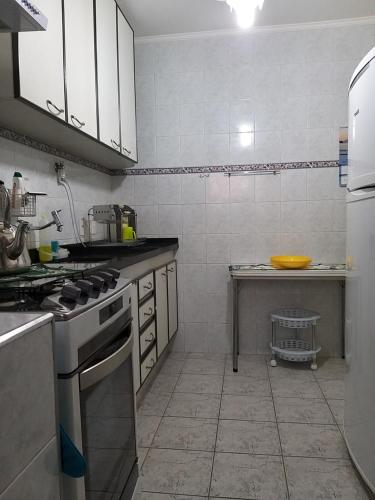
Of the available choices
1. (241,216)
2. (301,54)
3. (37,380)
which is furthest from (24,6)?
(301,54)

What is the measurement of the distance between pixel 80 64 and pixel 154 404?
1900mm

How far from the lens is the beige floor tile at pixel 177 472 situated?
1497mm

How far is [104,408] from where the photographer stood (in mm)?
1077

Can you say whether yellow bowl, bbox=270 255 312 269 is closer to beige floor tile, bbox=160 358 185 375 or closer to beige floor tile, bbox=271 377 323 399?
beige floor tile, bbox=271 377 323 399

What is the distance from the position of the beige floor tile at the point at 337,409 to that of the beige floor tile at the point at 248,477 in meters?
0.51

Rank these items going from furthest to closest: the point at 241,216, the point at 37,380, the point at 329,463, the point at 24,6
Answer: the point at 241,216, the point at 329,463, the point at 24,6, the point at 37,380

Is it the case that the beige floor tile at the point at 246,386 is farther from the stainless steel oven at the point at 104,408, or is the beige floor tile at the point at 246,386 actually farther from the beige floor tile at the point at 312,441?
the stainless steel oven at the point at 104,408

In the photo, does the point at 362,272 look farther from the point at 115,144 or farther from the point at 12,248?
the point at 115,144

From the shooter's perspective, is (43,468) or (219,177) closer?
(43,468)

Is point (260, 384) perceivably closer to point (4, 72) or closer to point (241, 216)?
point (241, 216)

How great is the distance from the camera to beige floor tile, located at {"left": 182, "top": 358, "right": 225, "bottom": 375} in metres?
2.72

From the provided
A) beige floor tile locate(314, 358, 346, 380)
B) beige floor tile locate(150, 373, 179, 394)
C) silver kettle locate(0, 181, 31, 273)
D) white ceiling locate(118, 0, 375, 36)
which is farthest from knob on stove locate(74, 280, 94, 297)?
white ceiling locate(118, 0, 375, 36)

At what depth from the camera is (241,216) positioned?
302 centimetres

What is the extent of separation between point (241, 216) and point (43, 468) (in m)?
2.50
